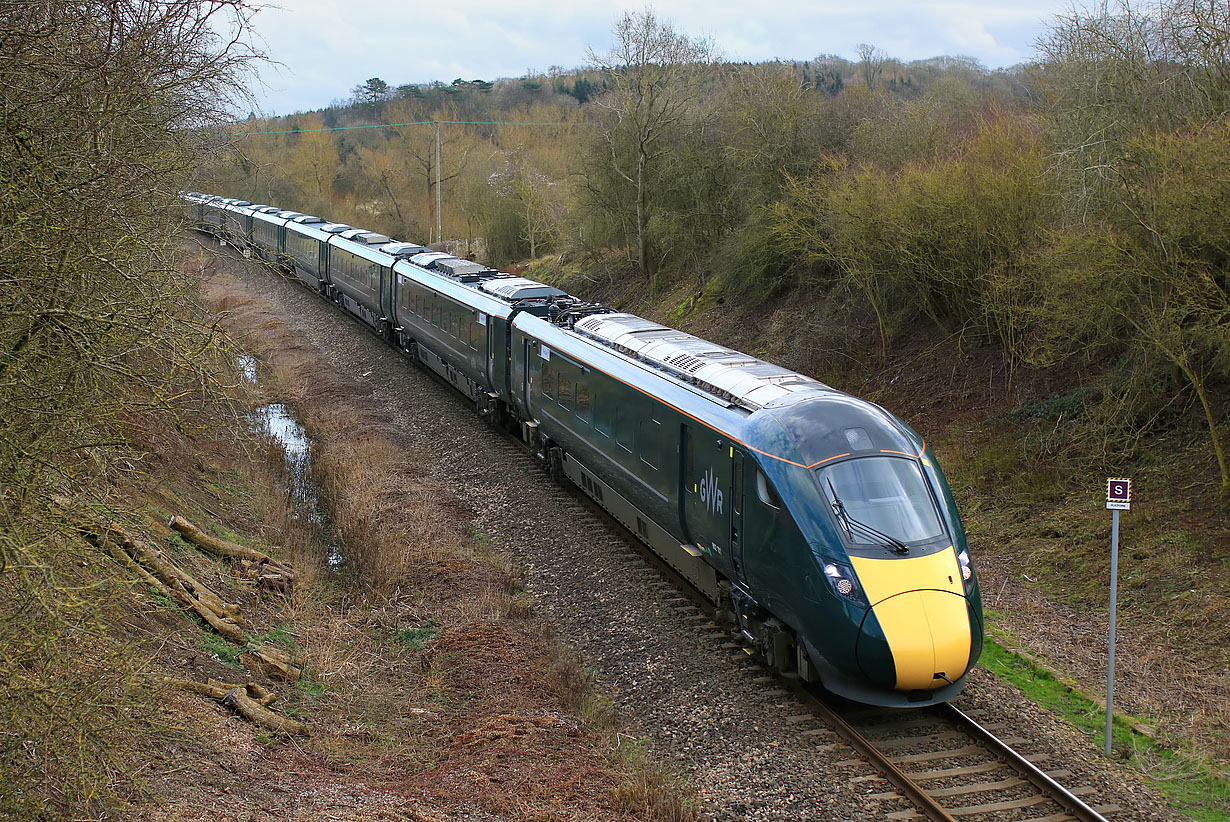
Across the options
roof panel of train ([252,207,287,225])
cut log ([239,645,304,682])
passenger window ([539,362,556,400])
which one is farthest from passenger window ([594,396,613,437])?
roof panel of train ([252,207,287,225])

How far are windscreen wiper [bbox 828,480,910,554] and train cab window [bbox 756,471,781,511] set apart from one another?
53 cm

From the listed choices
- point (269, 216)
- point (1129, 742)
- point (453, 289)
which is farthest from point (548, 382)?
point (269, 216)

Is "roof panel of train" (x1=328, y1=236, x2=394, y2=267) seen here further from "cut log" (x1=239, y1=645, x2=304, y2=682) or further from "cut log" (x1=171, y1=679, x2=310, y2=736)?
"cut log" (x1=171, y1=679, x2=310, y2=736)

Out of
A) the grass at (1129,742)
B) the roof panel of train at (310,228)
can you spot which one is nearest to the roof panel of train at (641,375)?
the grass at (1129,742)

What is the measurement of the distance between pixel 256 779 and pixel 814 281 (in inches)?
781

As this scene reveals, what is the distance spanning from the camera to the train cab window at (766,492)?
8.18 metres

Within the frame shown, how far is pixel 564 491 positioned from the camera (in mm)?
14781

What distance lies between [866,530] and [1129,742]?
282 cm

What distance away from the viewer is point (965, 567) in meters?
7.86

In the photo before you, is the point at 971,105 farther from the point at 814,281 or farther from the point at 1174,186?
the point at 1174,186

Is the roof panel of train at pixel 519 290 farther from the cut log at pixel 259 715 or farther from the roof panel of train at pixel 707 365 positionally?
the cut log at pixel 259 715

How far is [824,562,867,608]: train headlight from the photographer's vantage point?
7465 millimetres

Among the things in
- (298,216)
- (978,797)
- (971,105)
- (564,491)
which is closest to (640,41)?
(971,105)

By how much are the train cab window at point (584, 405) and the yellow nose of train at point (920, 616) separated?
Result: 578cm
